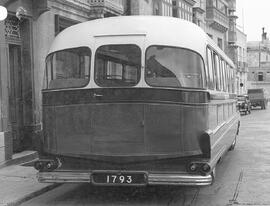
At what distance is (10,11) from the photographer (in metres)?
12.6

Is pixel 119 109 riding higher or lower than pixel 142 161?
higher

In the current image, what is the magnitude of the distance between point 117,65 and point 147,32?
0.66 meters

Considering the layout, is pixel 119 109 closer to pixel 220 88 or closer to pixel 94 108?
pixel 94 108

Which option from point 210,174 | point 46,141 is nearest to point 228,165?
point 210,174

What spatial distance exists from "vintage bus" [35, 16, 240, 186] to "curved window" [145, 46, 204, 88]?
0.05 feet

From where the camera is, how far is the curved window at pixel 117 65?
26.0 ft

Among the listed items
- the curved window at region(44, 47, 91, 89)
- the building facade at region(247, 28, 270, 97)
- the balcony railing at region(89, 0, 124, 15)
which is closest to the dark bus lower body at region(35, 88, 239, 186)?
the curved window at region(44, 47, 91, 89)

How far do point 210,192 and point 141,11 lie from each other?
1582cm

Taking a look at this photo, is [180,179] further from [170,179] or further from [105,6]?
[105,6]

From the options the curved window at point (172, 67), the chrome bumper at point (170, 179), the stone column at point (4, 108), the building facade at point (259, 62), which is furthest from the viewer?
the building facade at point (259, 62)

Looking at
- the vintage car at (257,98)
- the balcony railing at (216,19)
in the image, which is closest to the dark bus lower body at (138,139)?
the balcony railing at (216,19)

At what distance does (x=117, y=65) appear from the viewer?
791 cm

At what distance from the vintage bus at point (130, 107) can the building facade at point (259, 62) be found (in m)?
80.8

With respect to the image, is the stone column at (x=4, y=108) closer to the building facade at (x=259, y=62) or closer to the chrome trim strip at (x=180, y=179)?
the chrome trim strip at (x=180, y=179)
